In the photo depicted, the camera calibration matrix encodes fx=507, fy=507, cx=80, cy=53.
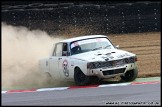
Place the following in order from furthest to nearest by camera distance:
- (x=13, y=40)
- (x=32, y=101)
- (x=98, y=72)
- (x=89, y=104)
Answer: (x=13, y=40)
(x=98, y=72)
(x=32, y=101)
(x=89, y=104)

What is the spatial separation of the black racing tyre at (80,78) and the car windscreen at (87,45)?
81 centimetres

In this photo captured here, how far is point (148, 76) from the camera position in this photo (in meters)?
Answer: 13.8

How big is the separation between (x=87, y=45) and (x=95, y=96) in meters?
3.22

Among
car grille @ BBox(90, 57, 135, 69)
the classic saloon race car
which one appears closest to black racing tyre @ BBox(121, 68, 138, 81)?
the classic saloon race car

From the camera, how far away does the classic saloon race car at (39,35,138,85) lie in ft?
40.3

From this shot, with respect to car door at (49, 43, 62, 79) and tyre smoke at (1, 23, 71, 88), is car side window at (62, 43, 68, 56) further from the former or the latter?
tyre smoke at (1, 23, 71, 88)

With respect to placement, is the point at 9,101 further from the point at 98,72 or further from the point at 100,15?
the point at 100,15

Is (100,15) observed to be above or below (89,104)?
above

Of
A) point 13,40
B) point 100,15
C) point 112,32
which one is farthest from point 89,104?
point 100,15

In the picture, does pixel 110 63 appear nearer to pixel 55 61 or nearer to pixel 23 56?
pixel 55 61

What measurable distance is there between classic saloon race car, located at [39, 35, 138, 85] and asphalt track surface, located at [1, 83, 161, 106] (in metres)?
0.66

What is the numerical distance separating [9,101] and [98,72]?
8.73ft

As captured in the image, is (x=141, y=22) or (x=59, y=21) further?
(x=59, y=21)

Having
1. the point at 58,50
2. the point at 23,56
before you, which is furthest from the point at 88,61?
the point at 23,56
